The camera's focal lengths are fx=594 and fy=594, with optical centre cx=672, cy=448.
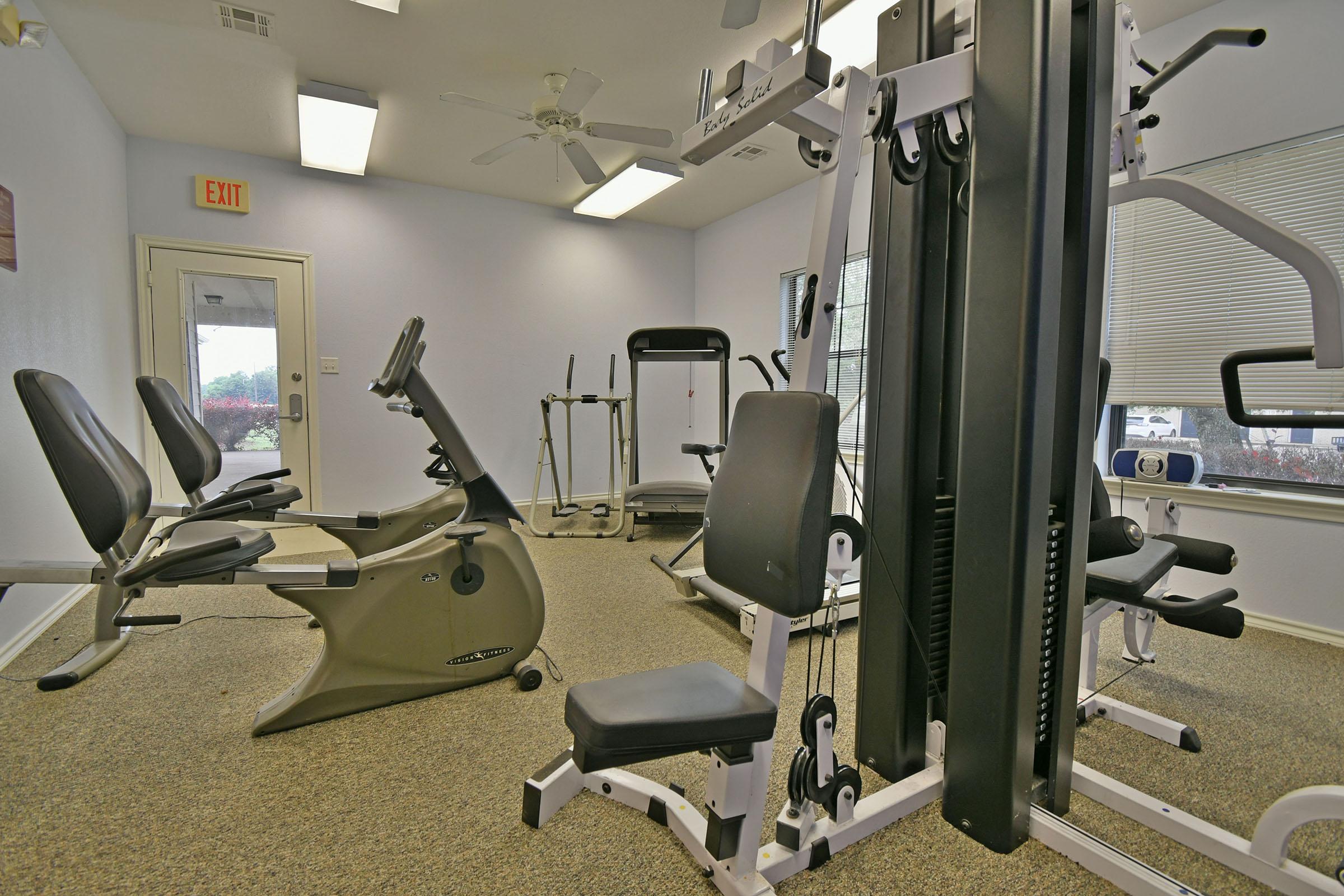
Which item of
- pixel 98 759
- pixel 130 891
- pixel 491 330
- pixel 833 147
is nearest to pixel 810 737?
pixel 833 147

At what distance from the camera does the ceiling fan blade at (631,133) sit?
126 inches

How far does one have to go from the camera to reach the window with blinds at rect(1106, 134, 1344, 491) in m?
2.52

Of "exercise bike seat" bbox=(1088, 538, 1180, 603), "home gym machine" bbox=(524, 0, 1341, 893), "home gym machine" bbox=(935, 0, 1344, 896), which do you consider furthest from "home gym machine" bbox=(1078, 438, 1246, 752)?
"home gym machine" bbox=(935, 0, 1344, 896)

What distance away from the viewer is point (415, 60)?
3193 millimetres

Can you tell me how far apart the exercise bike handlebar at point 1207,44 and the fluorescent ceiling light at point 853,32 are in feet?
4.62

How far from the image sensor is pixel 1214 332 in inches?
110

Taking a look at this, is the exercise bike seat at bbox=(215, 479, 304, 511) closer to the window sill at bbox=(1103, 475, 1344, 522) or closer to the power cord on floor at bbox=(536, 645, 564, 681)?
the power cord on floor at bbox=(536, 645, 564, 681)

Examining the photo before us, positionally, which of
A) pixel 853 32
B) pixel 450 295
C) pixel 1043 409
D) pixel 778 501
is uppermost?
pixel 853 32

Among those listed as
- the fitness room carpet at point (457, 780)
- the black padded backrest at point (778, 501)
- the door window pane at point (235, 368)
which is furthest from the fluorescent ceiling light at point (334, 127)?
the black padded backrest at point (778, 501)

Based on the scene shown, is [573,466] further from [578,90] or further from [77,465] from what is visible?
[77,465]

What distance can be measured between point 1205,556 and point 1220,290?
1876mm

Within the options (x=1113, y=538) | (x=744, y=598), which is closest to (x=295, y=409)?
(x=744, y=598)

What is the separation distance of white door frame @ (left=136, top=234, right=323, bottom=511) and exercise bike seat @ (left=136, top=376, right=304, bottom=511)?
187 centimetres

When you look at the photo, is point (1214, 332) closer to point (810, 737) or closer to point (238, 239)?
point (810, 737)
